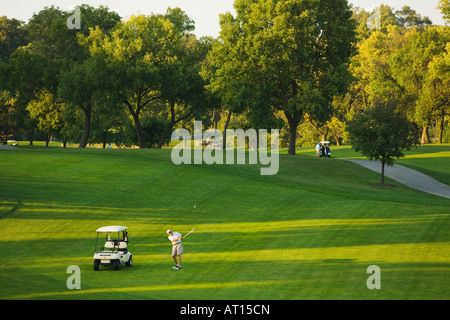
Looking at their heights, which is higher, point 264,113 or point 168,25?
point 168,25

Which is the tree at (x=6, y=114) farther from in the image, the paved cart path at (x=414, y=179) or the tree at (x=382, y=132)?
the tree at (x=382, y=132)

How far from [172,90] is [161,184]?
3071 centimetres

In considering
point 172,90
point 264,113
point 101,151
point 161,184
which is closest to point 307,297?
point 161,184

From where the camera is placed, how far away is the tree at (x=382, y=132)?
161ft

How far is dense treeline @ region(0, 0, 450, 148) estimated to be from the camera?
211ft

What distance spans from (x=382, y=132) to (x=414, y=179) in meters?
9.97

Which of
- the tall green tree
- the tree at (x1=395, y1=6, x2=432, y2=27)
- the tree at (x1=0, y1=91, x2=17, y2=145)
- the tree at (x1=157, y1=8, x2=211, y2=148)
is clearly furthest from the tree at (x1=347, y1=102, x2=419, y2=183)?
the tree at (x1=395, y1=6, x2=432, y2=27)

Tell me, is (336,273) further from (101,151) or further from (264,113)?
(264,113)

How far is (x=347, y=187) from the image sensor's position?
47938mm

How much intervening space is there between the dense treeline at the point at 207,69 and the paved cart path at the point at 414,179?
7.29 metres

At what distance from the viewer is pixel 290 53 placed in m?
62.4

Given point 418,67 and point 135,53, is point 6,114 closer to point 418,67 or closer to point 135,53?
point 135,53
